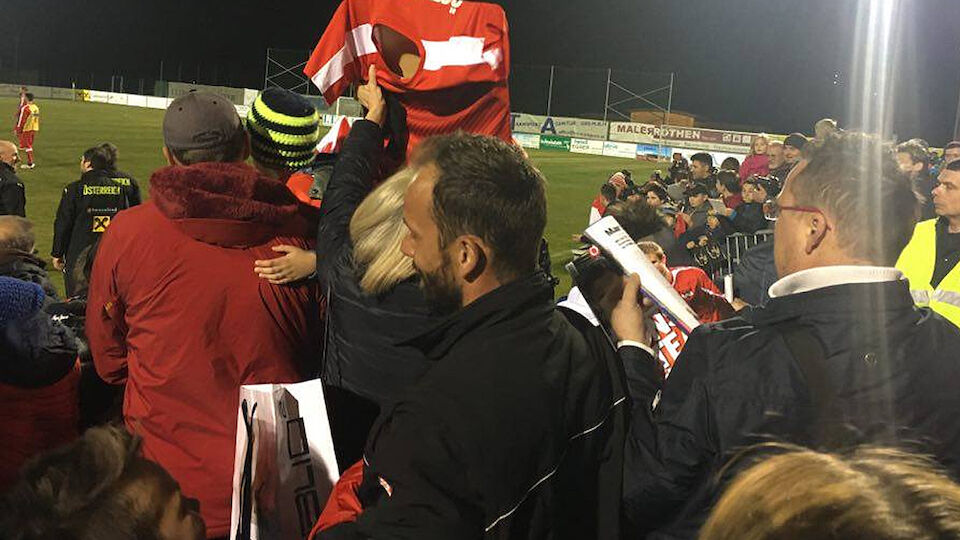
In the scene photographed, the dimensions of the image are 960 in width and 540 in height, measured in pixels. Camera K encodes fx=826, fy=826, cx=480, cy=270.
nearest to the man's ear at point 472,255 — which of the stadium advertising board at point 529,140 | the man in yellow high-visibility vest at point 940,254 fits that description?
the man in yellow high-visibility vest at point 940,254

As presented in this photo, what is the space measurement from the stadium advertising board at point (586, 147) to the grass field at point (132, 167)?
134 centimetres

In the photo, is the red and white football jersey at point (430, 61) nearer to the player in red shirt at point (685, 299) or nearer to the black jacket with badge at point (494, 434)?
the player in red shirt at point (685, 299)

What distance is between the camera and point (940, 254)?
3.98 m

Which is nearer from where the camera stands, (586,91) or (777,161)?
(777,161)

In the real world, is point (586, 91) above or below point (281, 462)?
above

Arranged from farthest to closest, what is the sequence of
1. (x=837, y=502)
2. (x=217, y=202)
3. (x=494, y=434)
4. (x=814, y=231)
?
(x=217, y=202), (x=814, y=231), (x=494, y=434), (x=837, y=502)

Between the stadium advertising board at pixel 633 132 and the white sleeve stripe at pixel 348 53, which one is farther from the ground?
the stadium advertising board at pixel 633 132

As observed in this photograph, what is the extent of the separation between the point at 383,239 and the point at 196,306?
54 cm

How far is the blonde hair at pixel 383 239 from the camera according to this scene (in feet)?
6.35

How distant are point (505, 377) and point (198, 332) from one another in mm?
972

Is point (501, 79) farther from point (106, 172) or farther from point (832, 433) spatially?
point (106, 172)

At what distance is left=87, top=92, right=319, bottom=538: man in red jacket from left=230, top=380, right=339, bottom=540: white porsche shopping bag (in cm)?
22

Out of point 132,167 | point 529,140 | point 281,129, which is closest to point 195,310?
point 281,129

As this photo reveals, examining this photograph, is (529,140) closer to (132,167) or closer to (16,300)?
(132,167)
